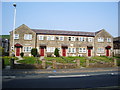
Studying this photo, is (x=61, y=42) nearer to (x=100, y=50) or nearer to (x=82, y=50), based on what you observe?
(x=82, y=50)

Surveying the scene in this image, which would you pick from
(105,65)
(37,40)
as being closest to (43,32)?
(37,40)

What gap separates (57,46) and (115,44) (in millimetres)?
24747

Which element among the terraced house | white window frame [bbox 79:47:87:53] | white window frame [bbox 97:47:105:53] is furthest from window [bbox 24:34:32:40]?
white window frame [bbox 97:47:105:53]

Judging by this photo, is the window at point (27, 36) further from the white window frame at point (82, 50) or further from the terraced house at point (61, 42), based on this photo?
the white window frame at point (82, 50)

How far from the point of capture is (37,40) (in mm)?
30797

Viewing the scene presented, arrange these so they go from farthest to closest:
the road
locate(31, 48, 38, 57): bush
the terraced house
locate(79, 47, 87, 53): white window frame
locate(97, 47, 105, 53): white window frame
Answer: locate(97, 47, 105, 53): white window frame → locate(79, 47, 87, 53): white window frame → the terraced house → locate(31, 48, 38, 57): bush → the road

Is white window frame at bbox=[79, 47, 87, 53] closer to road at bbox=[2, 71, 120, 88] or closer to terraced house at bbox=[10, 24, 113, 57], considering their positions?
terraced house at bbox=[10, 24, 113, 57]

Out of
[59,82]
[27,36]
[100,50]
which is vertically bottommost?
[59,82]

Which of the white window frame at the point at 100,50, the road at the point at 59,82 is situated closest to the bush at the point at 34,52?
the white window frame at the point at 100,50

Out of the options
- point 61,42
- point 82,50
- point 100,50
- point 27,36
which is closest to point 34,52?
point 27,36

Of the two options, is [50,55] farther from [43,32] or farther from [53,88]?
[53,88]

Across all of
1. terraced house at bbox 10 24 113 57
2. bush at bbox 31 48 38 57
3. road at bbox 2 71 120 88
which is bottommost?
road at bbox 2 71 120 88

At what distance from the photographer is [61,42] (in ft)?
105

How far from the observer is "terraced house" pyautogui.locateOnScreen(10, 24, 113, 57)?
29.5 meters
